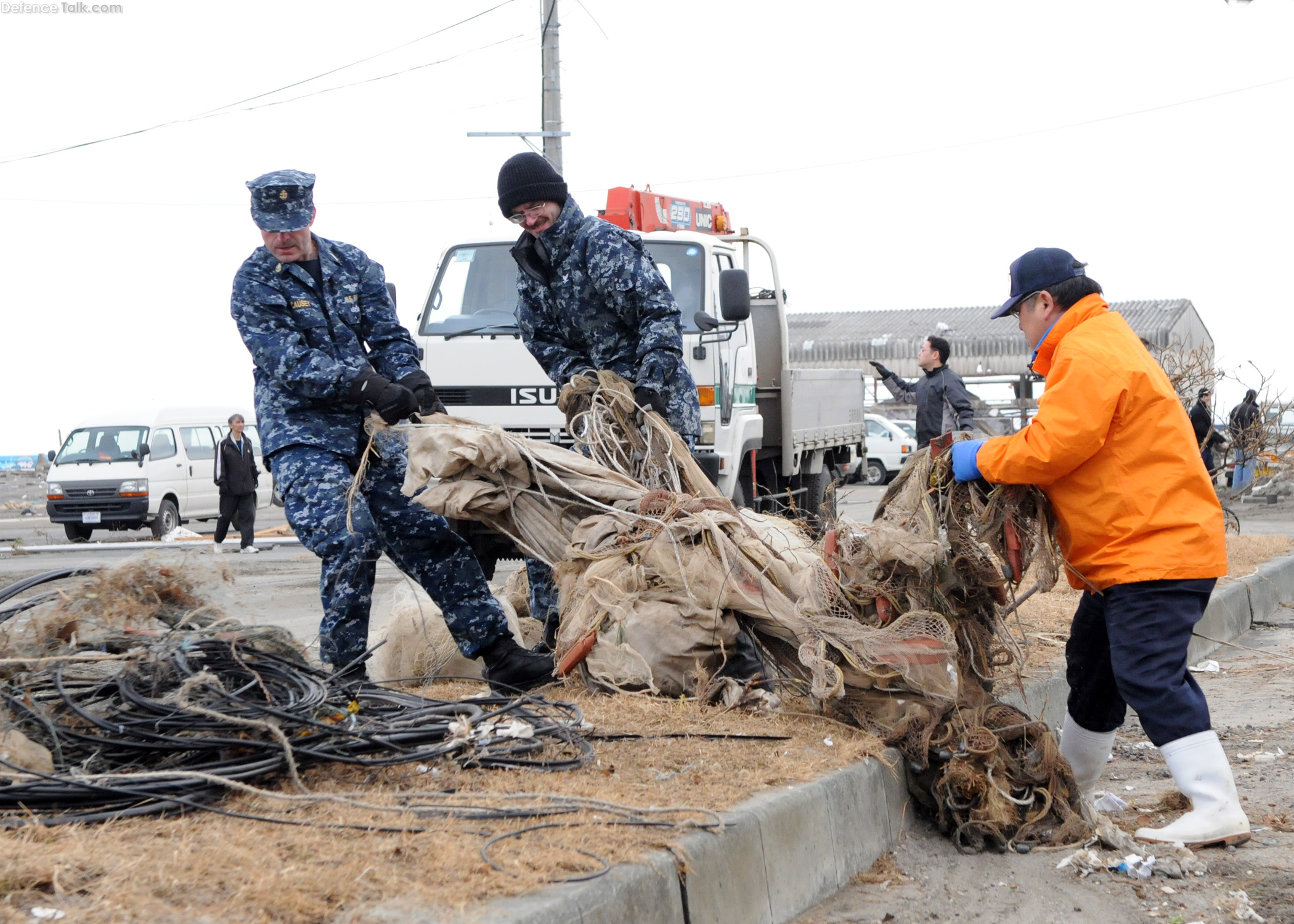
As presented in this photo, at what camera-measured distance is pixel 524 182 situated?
532cm

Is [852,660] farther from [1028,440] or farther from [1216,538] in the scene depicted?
[1216,538]

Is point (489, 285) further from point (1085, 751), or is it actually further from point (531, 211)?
point (1085, 751)

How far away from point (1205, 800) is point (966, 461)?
4.15 ft

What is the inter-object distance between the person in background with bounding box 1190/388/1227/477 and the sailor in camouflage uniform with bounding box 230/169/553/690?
7.61 metres

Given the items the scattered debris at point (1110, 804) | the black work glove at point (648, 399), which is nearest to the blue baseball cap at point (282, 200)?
the black work glove at point (648, 399)

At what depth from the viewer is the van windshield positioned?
1897cm

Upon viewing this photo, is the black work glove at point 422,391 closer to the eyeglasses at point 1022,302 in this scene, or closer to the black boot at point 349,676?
the black boot at point 349,676

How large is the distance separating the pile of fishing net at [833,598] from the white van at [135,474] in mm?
14244

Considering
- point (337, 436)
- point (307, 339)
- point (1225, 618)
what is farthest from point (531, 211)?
point (1225, 618)

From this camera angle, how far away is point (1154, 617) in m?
3.77

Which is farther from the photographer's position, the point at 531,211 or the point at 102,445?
the point at 102,445

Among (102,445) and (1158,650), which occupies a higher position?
(102,445)

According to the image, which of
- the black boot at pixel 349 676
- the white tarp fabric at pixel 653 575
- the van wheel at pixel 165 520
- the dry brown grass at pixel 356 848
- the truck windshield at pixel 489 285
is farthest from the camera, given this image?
the van wheel at pixel 165 520

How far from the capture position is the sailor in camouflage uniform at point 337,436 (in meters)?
4.77
